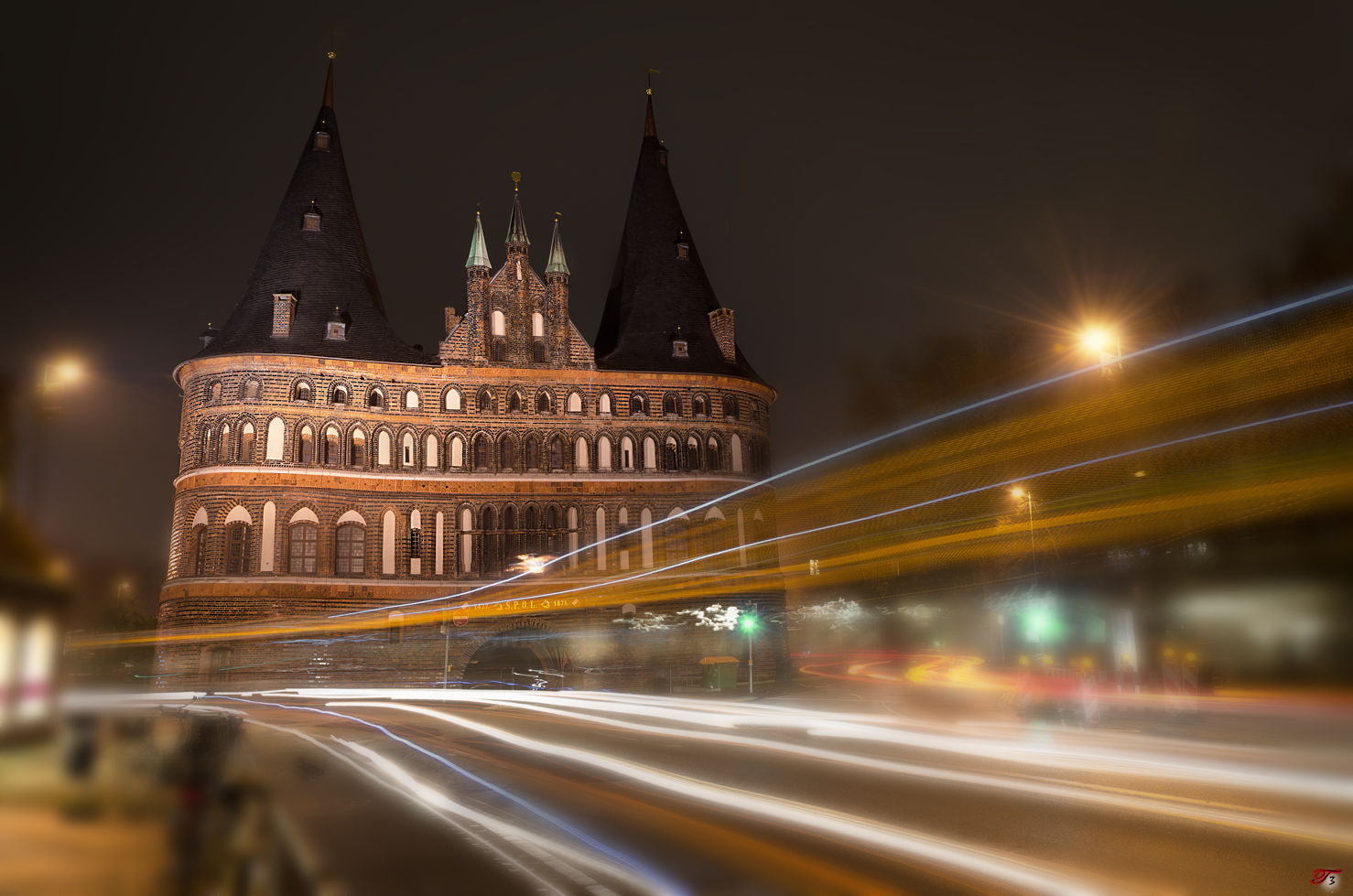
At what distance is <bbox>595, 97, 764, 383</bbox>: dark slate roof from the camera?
52.5 metres

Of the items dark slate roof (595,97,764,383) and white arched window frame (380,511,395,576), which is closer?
white arched window frame (380,511,395,576)

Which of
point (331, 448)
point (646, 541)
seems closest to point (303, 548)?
point (331, 448)

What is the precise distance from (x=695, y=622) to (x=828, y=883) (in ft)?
145

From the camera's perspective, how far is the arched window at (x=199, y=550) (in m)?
44.3

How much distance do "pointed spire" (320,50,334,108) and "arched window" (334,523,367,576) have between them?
79.2ft

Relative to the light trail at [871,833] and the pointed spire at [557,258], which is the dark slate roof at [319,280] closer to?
the pointed spire at [557,258]

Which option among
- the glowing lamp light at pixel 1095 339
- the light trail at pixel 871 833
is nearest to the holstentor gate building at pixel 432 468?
the glowing lamp light at pixel 1095 339

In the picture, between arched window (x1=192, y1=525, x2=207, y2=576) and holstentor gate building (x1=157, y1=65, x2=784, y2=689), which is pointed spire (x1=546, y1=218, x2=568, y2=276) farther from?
arched window (x1=192, y1=525, x2=207, y2=576)

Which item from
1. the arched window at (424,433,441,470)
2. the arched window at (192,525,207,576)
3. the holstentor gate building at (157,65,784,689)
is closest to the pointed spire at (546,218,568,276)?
the holstentor gate building at (157,65,784,689)

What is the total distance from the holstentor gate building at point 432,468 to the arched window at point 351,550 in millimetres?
83

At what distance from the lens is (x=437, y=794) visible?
10227mm

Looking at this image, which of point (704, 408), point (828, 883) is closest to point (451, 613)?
point (704, 408)

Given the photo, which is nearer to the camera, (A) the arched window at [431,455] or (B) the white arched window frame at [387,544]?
(B) the white arched window frame at [387,544]

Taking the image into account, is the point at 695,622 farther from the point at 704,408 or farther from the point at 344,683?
the point at 344,683
